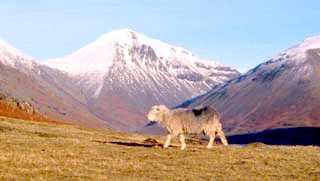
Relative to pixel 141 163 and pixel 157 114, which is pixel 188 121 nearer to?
pixel 157 114

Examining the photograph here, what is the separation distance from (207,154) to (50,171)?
12975 millimetres

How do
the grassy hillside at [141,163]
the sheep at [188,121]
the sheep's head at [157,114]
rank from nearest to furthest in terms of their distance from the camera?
the grassy hillside at [141,163] → the sheep at [188,121] → the sheep's head at [157,114]

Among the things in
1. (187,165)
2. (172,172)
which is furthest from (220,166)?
(172,172)

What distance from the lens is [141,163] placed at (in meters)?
37.2

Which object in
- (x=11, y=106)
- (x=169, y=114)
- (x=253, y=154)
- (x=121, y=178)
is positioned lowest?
(x=121, y=178)

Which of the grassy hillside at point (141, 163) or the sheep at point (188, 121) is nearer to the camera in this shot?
the grassy hillside at point (141, 163)

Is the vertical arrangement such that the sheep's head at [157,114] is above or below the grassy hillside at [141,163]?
above

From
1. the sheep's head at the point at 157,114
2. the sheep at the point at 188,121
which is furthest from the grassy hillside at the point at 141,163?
the sheep's head at the point at 157,114

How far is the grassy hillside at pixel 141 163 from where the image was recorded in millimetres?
32562

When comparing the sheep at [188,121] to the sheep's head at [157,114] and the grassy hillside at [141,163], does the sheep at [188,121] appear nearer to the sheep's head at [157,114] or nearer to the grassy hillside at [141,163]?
the sheep's head at [157,114]

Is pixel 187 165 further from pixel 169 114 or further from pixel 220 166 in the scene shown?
pixel 169 114

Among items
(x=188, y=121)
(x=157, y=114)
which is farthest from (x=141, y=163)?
(x=157, y=114)

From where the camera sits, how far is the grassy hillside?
3256 centimetres

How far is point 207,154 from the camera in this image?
42.2 metres
